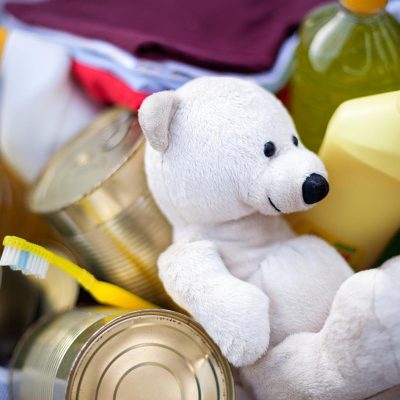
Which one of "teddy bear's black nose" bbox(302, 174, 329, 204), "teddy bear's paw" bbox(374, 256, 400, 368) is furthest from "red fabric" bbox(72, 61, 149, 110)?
"teddy bear's paw" bbox(374, 256, 400, 368)

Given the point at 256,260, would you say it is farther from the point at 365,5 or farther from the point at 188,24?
the point at 188,24

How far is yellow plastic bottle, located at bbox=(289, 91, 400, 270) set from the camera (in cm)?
54

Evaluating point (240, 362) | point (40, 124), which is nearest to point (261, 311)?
point (240, 362)

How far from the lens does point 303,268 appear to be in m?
0.55

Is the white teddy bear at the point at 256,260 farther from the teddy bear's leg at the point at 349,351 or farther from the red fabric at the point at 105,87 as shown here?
the red fabric at the point at 105,87

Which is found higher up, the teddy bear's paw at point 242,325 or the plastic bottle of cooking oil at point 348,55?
the plastic bottle of cooking oil at point 348,55

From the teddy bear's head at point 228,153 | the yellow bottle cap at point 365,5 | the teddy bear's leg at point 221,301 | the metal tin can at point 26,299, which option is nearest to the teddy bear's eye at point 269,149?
the teddy bear's head at point 228,153

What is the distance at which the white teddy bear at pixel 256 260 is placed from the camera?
0.47m

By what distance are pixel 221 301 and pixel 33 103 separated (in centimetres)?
49

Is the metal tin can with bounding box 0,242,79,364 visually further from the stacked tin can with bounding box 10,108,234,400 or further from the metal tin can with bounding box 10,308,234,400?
the metal tin can with bounding box 10,308,234,400

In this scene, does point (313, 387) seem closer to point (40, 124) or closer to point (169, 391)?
point (169, 391)

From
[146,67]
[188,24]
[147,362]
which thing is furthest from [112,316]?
[188,24]

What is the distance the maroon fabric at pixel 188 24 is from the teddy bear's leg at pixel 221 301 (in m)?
0.36

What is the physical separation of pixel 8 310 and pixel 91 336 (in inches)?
10.7
